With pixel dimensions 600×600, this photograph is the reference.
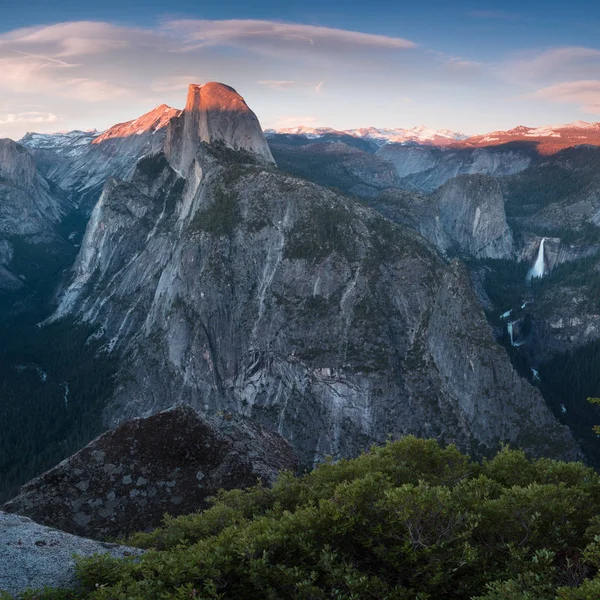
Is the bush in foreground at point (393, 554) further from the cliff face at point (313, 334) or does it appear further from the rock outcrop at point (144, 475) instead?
the cliff face at point (313, 334)

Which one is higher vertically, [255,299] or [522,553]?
[522,553]

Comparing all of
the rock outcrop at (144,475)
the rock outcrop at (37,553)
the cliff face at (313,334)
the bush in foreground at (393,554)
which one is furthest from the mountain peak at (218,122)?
the bush in foreground at (393,554)

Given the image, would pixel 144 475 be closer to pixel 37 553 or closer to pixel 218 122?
pixel 37 553

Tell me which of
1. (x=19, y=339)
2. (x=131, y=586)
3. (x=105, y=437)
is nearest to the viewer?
(x=131, y=586)

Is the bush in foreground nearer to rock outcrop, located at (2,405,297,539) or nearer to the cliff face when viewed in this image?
rock outcrop, located at (2,405,297,539)

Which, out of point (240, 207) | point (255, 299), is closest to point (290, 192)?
point (240, 207)

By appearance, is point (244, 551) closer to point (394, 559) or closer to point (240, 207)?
point (394, 559)
